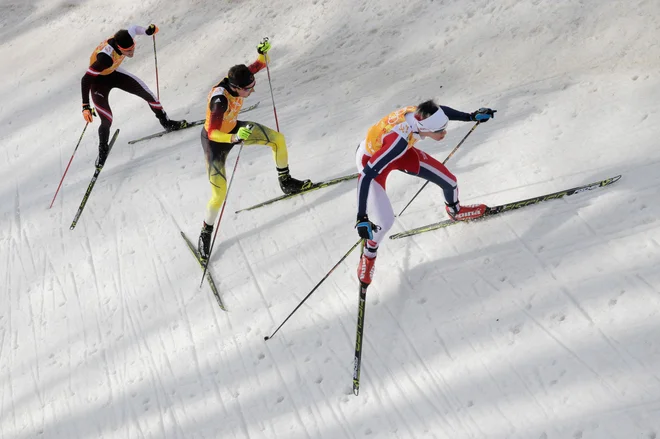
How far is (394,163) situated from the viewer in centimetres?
501

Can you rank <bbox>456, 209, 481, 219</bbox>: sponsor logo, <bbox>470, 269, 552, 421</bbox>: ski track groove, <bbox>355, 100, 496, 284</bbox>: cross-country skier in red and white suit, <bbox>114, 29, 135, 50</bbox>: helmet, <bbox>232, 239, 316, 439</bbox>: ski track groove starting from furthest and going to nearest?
<bbox>114, 29, 135, 50</bbox>: helmet → <bbox>456, 209, 481, 219</bbox>: sponsor logo → <bbox>232, 239, 316, 439</bbox>: ski track groove → <bbox>355, 100, 496, 284</bbox>: cross-country skier in red and white suit → <bbox>470, 269, 552, 421</bbox>: ski track groove

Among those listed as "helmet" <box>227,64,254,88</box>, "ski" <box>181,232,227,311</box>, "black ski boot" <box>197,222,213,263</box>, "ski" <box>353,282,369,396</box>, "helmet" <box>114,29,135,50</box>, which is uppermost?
"helmet" <box>114,29,135,50</box>

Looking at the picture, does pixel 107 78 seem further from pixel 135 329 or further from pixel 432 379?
pixel 432 379

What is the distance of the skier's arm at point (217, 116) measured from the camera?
19.2 ft

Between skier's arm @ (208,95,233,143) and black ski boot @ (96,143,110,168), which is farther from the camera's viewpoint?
black ski boot @ (96,143,110,168)

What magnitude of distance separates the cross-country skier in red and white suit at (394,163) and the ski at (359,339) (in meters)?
0.12

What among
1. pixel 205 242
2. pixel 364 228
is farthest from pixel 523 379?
pixel 205 242

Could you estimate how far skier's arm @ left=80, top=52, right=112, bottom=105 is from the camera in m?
7.74

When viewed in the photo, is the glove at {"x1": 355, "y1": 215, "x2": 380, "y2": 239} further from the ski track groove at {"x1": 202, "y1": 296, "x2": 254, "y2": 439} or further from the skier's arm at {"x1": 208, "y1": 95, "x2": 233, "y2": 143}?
the skier's arm at {"x1": 208, "y1": 95, "x2": 233, "y2": 143}

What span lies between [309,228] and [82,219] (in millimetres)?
3292

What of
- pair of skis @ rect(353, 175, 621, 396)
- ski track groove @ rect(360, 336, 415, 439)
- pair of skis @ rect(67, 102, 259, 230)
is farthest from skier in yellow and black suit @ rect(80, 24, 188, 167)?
ski track groove @ rect(360, 336, 415, 439)

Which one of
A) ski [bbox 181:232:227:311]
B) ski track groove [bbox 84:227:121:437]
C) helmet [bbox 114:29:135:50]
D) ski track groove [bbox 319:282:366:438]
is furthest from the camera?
helmet [bbox 114:29:135:50]

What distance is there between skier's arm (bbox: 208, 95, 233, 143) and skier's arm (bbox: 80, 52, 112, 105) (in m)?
2.71

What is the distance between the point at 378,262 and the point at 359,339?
1032 mm
